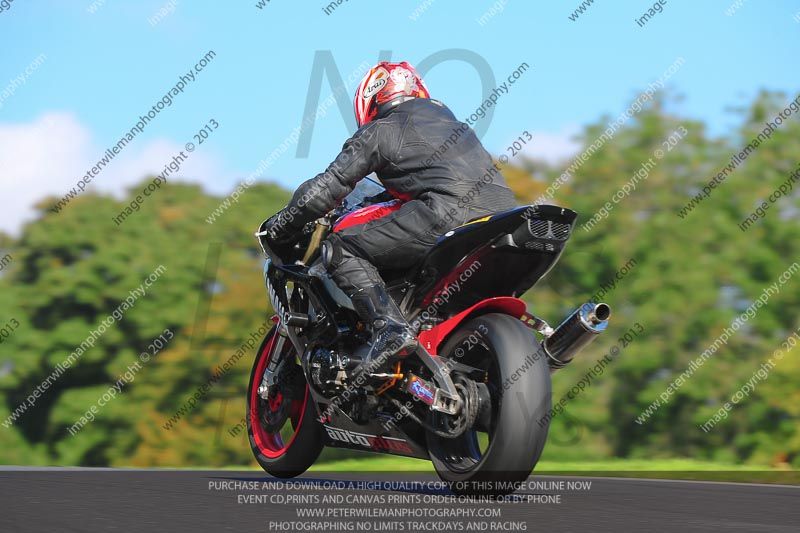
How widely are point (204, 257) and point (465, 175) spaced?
67.4 feet

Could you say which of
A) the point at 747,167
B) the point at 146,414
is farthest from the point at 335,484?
the point at 146,414

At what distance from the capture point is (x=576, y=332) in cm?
500

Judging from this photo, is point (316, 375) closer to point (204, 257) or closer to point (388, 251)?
point (388, 251)

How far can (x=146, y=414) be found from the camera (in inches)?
886

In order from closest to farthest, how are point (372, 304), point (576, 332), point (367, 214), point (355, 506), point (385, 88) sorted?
point (355, 506)
point (576, 332)
point (372, 304)
point (367, 214)
point (385, 88)

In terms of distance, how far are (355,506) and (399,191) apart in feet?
5.85

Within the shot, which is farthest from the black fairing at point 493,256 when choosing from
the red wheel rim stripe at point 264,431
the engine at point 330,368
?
the red wheel rim stripe at point 264,431

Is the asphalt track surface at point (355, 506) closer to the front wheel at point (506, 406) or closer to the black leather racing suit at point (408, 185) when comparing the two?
the front wheel at point (506, 406)

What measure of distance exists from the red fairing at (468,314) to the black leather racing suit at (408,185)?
0.42m

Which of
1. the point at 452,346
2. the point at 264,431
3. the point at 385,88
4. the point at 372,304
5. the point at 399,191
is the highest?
the point at 385,88

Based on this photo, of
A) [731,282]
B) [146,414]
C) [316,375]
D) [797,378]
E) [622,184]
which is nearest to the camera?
[316,375]

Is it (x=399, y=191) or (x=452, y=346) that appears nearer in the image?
(x=452, y=346)

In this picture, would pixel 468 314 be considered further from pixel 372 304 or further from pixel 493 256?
pixel 372 304

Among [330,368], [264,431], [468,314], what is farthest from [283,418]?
[468,314]
